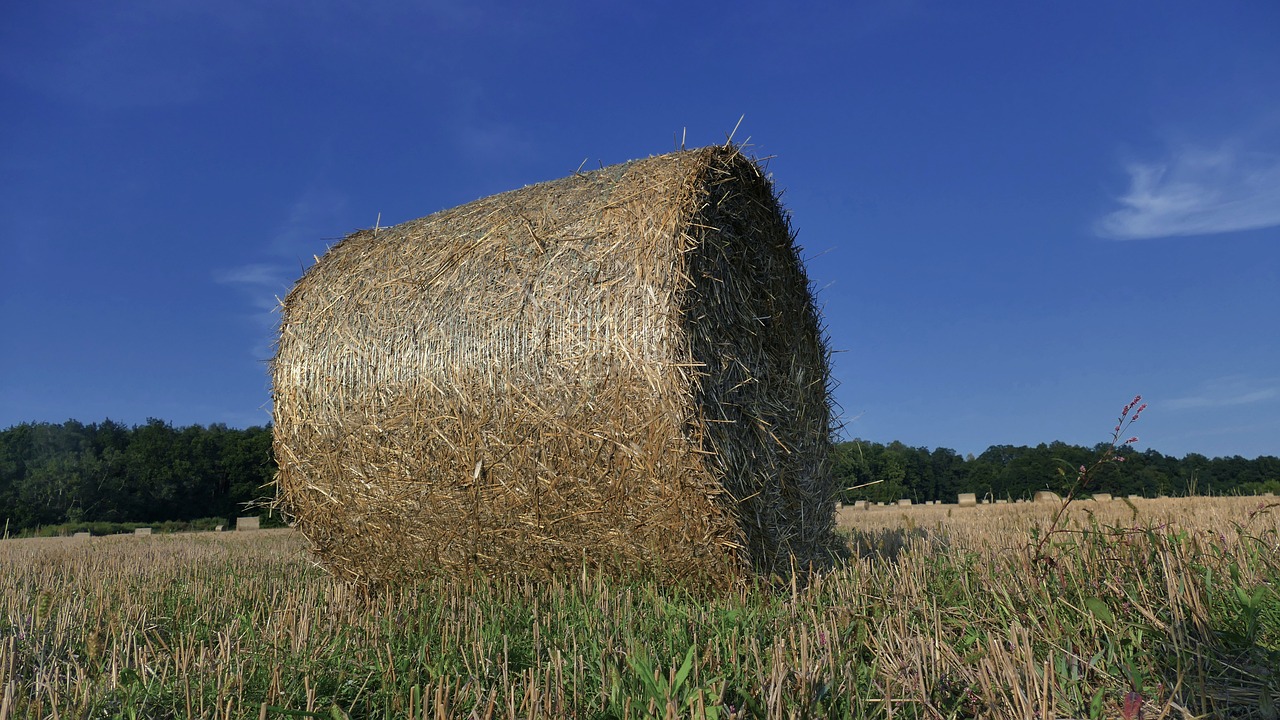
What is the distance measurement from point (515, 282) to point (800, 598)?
2.77 metres

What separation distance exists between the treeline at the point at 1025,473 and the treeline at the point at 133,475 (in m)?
34.3

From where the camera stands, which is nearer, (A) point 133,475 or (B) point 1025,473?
(B) point 1025,473

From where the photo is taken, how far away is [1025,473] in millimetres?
35250

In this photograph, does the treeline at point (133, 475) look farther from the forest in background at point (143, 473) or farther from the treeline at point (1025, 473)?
the treeline at point (1025, 473)

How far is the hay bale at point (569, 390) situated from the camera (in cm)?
484

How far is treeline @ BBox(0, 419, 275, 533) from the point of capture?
41.8 metres

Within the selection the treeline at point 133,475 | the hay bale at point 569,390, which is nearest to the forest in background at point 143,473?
the treeline at point 133,475

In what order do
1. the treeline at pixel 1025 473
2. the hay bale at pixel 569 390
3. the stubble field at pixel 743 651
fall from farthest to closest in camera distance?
the treeline at pixel 1025 473
the hay bale at pixel 569 390
the stubble field at pixel 743 651

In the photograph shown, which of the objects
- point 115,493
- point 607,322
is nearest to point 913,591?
point 607,322

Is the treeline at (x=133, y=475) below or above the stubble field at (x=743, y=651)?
above

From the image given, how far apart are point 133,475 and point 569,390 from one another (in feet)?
157

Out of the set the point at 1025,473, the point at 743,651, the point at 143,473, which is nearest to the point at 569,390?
the point at 743,651

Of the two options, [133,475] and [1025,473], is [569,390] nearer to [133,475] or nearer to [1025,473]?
[1025,473]

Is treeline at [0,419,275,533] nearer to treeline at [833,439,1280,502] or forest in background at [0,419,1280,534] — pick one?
forest in background at [0,419,1280,534]
